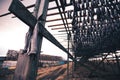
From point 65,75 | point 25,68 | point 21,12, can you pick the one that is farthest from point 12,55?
point 21,12

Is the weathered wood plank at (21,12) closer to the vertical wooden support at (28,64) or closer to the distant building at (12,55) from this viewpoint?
the vertical wooden support at (28,64)

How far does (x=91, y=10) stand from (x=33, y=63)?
299cm

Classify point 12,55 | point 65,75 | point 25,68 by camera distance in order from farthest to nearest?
point 12,55 < point 65,75 < point 25,68

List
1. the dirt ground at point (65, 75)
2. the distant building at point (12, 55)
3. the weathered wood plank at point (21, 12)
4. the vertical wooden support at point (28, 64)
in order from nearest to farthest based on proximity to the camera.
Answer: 1. the weathered wood plank at point (21, 12)
2. the vertical wooden support at point (28, 64)
3. the dirt ground at point (65, 75)
4. the distant building at point (12, 55)

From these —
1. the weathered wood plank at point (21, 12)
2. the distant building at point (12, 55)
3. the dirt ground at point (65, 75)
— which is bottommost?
the dirt ground at point (65, 75)

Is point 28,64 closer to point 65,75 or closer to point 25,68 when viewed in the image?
point 25,68

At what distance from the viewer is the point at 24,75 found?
165cm

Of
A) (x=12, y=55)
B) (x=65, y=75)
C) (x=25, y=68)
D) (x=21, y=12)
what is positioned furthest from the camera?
(x=12, y=55)

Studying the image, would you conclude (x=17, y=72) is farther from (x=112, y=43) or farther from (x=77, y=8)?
(x=112, y=43)

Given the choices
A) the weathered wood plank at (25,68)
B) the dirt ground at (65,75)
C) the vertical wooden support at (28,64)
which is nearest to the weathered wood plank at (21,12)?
the vertical wooden support at (28,64)

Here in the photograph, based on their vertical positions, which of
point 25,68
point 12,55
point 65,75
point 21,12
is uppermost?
point 12,55

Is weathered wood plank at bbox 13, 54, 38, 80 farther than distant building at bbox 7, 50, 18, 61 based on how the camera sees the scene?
No

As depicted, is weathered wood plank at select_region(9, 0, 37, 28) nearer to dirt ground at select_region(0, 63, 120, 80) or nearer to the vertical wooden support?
the vertical wooden support

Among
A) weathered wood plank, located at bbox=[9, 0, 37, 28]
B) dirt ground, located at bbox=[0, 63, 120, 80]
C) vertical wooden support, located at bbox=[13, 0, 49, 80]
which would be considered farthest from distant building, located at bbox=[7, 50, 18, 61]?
weathered wood plank, located at bbox=[9, 0, 37, 28]
